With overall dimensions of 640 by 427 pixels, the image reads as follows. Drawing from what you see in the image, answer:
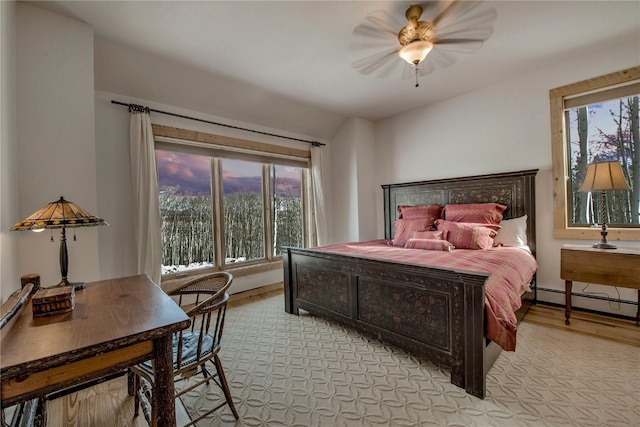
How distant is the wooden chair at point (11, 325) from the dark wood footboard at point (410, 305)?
6.37ft

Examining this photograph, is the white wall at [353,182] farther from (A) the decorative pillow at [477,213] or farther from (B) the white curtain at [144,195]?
(B) the white curtain at [144,195]

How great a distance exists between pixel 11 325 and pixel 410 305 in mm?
2074

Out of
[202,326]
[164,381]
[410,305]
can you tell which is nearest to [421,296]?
[410,305]

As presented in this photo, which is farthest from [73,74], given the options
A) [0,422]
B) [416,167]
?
[416,167]

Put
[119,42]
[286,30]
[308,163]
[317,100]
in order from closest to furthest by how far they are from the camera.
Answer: [286,30]
[119,42]
[317,100]
[308,163]

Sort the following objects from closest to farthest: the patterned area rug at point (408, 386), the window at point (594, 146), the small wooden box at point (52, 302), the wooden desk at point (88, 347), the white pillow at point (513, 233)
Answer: the wooden desk at point (88, 347)
the small wooden box at point (52, 302)
the patterned area rug at point (408, 386)
the window at point (594, 146)
the white pillow at point (513, 233)

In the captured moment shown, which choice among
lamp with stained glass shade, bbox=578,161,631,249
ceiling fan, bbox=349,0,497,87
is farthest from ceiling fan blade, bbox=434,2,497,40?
lamp with stained glass shade, bbox=578,161,631,249

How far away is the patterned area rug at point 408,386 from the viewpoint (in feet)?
4.97

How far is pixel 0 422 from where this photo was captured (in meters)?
0.93

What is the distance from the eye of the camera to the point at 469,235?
301 cm

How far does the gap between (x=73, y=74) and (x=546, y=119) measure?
184 inches

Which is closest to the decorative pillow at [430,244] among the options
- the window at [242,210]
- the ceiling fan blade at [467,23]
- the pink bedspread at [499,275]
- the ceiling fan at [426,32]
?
the pink bedspread at [499,275]

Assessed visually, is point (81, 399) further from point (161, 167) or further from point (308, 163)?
point (308, 163)

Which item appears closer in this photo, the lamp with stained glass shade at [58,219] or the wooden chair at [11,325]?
the wooden chair at [11,325]
